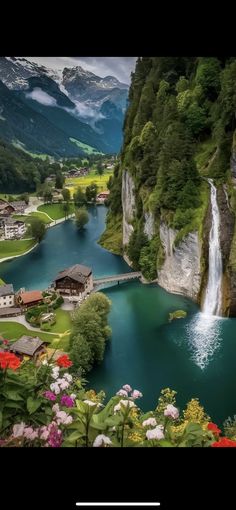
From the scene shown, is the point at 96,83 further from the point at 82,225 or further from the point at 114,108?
the point at 82,225

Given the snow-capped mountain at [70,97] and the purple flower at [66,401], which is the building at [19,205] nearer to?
the snow-capped mountain at [70,97]

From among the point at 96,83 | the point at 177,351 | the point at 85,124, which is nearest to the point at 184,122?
the point at 177,351

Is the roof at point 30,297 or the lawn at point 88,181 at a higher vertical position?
the lawn at point 88,181

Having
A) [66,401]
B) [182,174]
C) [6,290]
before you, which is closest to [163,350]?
[6,290]

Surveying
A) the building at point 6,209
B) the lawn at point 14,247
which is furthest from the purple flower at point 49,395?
the building at point 6,209

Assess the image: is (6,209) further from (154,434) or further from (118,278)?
(154,434)

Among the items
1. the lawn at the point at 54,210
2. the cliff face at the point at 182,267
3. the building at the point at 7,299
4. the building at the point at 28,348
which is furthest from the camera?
the lawn at the point at 54,210

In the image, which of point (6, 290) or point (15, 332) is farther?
point (6, 290)
